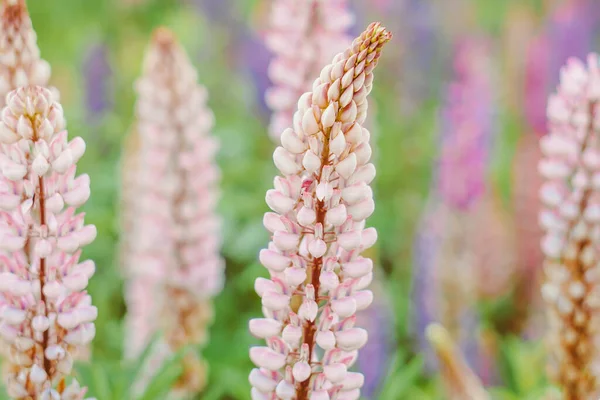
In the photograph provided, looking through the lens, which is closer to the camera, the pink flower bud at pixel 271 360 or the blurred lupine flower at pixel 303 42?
the pink flower bud at pixel 271 360

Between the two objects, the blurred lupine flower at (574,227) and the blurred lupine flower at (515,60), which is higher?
the blurred lupine flower at (515,60)

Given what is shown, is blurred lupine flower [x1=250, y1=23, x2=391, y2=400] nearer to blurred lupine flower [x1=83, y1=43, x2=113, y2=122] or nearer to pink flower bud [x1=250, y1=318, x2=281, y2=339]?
pink flower bud [x1=250, y1=318, x2=281, y2=339]

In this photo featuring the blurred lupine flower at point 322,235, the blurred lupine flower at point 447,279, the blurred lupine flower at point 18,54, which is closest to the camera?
the blurred lupine flower at point 322,235

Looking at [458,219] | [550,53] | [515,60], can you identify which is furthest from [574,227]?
[515,60]

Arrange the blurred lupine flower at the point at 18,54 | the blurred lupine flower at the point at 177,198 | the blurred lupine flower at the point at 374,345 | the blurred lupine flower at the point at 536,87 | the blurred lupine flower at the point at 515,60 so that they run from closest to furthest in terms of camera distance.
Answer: the blurred lupine flower at the point at 18,54
the blurred lupine flower at the point at 177,198
the blurred lupine flower at the point at 374,345
the blurred lupine flower at the point at 536,87
the blurred lupine flower at the point at 515,60

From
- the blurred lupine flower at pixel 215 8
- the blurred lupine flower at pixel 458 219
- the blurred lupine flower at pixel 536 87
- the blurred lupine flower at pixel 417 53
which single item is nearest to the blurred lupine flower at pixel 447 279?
the blurred lupine flower at pixel 458 219

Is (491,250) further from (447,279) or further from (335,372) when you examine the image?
(335,372)

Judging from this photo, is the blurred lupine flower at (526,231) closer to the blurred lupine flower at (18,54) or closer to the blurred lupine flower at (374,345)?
the blurred lupine flower at (374,345)

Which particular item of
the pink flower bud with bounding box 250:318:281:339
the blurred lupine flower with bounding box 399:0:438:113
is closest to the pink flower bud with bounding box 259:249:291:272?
the pink flower bud with bounding box 250:318:281:339
